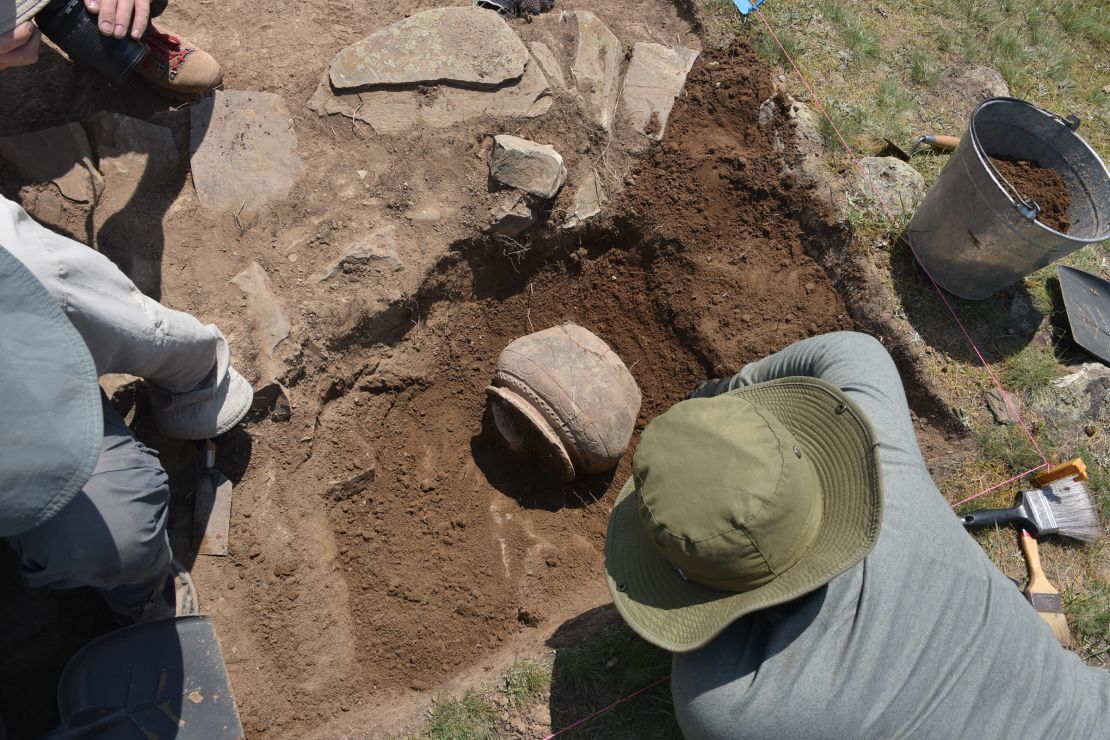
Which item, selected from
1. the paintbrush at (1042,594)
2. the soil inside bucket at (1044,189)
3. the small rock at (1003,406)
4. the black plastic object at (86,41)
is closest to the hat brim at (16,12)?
the black plastic object at (86,41)

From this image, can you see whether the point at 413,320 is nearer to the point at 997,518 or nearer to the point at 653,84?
the point at 653,84

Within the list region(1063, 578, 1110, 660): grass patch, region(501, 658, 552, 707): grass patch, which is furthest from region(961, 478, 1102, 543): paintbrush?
region(501, 658, 552, 707): grass patch

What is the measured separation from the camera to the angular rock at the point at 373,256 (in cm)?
311

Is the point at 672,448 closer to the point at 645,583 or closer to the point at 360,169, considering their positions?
the point at 645,583

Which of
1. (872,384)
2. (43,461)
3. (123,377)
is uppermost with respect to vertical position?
(872,384)

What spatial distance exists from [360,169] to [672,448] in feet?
7.48

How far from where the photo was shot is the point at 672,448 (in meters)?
1.75

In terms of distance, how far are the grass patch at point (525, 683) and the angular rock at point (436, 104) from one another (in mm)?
2522

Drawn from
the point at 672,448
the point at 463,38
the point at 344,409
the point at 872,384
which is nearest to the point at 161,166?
the point at 344,409

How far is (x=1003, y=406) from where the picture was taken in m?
3.40

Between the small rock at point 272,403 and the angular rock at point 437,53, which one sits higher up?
the angular rock at point 437,53

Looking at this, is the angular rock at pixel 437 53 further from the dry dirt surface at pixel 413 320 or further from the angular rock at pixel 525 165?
the angular rock at pixel 525 165

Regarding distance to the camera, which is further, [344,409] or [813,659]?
[344,409]

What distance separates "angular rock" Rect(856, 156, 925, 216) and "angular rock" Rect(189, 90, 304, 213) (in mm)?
2968
